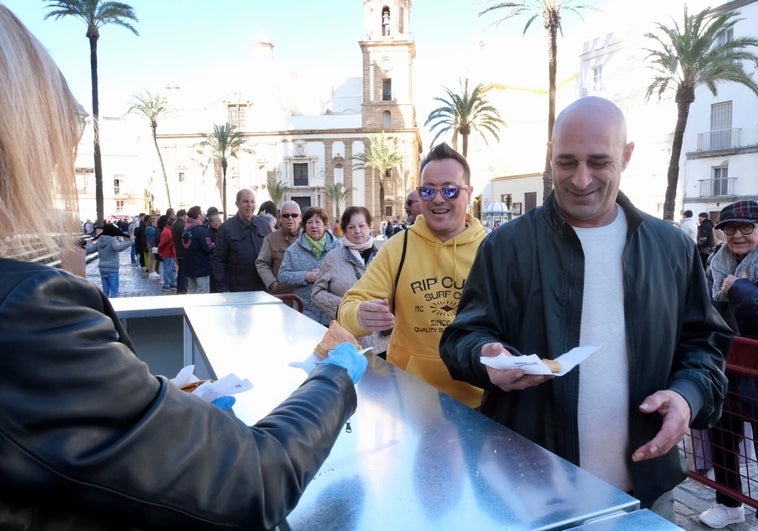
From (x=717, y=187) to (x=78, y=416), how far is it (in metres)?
36.7

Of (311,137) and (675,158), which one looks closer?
(675,158)

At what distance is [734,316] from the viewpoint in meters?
4.27

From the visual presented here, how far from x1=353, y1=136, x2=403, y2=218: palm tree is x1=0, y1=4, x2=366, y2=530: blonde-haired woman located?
54662 millimetres

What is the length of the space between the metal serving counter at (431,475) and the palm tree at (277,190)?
58.6 meters

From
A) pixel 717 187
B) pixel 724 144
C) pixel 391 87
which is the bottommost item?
pixel 717 187

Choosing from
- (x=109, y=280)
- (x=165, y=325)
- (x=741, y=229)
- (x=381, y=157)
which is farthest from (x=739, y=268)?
(x=381, y=157)

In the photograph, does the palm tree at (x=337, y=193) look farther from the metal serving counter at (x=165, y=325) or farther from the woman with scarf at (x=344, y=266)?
the metal serving counter at (x=165, y=325)

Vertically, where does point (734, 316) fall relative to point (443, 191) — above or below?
below

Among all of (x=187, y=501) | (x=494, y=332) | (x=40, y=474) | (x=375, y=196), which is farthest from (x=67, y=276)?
(x=375, y=196)

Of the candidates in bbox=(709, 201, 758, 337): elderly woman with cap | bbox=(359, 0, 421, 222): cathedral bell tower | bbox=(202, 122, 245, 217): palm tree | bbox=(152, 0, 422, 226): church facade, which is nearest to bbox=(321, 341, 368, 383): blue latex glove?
bbox=(709, 201, 758, 337): elderly woman with cap

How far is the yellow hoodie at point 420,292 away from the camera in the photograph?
9.41 ft

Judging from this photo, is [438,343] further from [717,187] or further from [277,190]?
[277,190]

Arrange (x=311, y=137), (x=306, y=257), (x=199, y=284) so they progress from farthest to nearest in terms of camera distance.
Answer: (x=311, y=137) < (x=199, y=284) < (x=306, y=257)

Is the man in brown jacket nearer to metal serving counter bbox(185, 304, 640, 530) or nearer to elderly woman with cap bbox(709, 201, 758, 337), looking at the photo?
elderly woman with cap bbox(709, 201, 758, 337)
